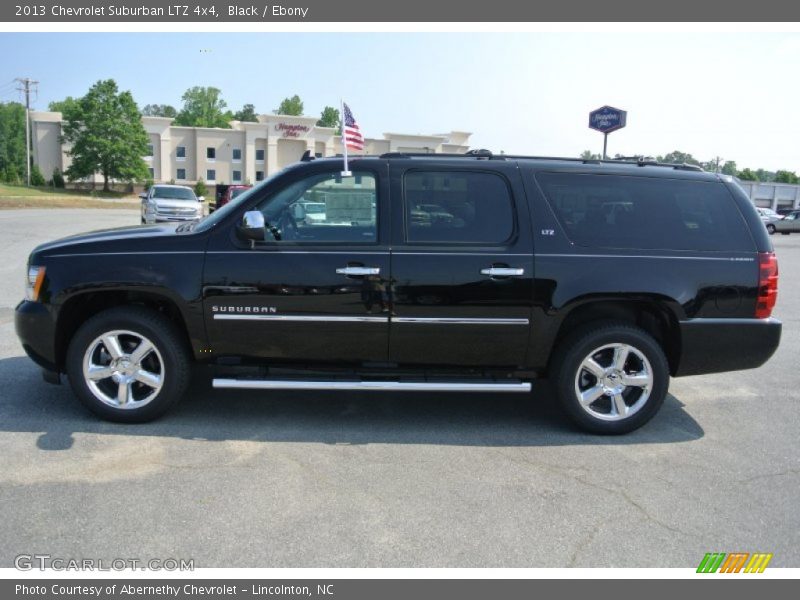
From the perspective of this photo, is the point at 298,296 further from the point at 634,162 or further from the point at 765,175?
the point at 765,175

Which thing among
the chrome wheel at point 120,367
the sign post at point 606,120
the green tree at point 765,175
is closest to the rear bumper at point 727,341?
the chrome wheel at point 120,367

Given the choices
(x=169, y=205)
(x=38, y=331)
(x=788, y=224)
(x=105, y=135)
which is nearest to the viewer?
(x=38, y=331)

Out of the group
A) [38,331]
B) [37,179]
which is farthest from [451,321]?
[37,179]

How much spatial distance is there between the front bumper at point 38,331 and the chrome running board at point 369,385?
1.22 meters

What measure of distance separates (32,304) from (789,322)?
942 centimetres

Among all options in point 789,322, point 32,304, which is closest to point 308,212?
point 32,304

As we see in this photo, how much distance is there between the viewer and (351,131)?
6.32 metres

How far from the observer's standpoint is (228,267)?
4.59m

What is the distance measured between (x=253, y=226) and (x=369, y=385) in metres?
1.37

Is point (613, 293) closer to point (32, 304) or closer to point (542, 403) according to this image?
point (542, 403)

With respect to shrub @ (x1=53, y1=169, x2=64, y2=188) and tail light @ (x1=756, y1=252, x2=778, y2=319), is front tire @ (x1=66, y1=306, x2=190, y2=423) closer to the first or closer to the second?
tail light @ (x1=756, y1=252, x2=778, y2=319)

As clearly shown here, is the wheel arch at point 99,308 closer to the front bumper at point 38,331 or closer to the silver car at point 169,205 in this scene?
the front bumper at point 38,331

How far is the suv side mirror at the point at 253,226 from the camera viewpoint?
4441 mm
